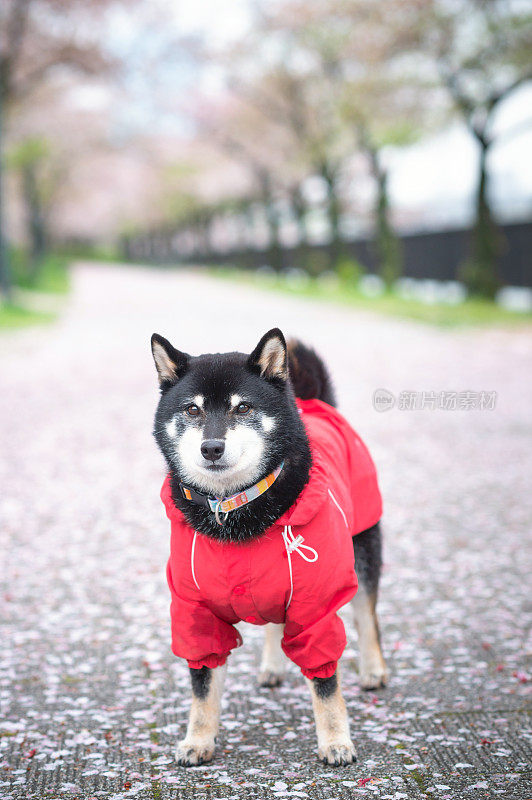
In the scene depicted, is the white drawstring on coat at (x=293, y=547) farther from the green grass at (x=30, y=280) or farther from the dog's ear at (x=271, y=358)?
the green grass at (x=30, y=280)

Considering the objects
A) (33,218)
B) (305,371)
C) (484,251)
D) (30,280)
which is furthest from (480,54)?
(33,218)

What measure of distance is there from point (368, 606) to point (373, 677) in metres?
0.35

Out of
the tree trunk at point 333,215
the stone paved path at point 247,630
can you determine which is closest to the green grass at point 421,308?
the tree trunk at point 333,215

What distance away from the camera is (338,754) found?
10.1 ft

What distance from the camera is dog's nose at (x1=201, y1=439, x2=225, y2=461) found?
2799 mm

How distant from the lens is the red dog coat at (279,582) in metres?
2.94

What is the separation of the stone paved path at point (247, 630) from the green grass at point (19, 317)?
8.75m

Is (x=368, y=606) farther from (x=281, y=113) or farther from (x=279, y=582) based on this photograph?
(x=281, y=113)

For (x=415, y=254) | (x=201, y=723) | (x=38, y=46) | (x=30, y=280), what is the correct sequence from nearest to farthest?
(x=201, y=723), (x=38, y=46), (x=415, y=254), (x=30, y=280)

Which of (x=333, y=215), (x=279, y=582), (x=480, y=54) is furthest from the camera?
(x=333, y=215)

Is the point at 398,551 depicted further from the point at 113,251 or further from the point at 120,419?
the point at 113,251

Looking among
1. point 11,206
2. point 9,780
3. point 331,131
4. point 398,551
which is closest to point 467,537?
point 398,551

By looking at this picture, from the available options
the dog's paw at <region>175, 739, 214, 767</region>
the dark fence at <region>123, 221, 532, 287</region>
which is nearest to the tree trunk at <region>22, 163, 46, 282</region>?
the dark fence at <region>123, 221, 532, 287</region>

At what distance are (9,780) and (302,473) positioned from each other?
154cm
